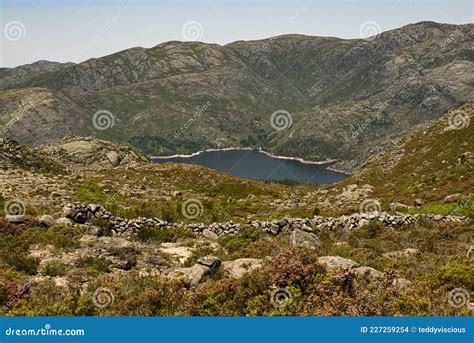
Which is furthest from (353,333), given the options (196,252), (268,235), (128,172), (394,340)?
(128,172)

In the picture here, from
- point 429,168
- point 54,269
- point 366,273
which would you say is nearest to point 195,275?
point 54,269

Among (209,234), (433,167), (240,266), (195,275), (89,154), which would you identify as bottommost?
(209,234)

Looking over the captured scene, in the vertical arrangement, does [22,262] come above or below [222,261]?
above

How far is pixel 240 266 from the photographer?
1655cm

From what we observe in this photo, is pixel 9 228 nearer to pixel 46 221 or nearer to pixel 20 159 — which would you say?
pixel 46 221

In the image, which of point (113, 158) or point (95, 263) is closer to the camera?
point (95, 263)

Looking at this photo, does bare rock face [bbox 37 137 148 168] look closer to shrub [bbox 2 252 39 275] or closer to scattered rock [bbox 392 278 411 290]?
shrub [bbox 2 252 39 275]

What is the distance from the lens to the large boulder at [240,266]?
15.9 metres

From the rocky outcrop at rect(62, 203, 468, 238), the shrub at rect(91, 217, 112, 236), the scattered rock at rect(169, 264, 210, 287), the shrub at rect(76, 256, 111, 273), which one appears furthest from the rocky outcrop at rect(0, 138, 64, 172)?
the scattered rock at rect(169, 264, 210, 287)

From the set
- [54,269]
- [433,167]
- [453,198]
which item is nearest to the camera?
[54,269]

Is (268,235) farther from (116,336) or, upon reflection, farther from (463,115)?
(463,115)

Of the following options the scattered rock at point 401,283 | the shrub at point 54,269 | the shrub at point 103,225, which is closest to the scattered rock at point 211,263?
the shrub at point 54,269

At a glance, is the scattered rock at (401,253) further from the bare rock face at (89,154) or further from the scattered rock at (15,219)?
the bare rock face at (89,154)

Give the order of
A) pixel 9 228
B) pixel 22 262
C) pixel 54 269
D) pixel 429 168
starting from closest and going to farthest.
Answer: pixel 54 269
pixel 22 262
pixel 9 228
pixel 429 168
